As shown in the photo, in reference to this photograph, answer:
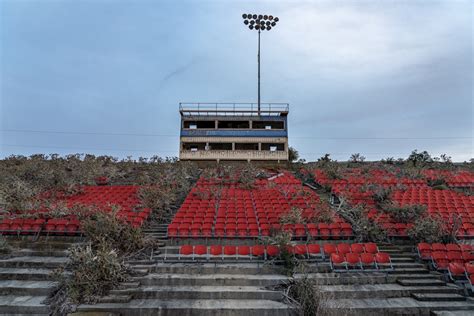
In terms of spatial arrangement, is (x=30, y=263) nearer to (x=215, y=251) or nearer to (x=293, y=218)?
(x=215, y=251)

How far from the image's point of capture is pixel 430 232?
876 cm

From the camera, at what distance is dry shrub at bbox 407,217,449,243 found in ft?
28.6

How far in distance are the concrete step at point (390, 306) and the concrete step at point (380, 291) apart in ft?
0.61

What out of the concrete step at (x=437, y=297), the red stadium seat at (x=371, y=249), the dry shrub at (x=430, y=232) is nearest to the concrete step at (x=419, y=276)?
the concrete step at (x=437, y=297)

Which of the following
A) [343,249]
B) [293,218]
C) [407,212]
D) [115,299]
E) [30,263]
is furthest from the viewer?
[407,212]

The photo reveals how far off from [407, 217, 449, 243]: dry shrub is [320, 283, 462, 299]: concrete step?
7.67 ft

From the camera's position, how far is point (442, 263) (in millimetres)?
7262

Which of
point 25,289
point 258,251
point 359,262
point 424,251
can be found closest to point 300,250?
point 258,251

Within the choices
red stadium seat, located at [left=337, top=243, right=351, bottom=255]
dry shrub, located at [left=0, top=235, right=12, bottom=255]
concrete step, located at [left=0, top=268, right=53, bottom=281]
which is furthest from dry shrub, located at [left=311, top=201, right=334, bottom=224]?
dry shrub, located at [left=0, top=235, right=12, bottom=255]

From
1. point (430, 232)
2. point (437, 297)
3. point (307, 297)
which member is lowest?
point (437, 297)

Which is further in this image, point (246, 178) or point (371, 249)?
point (246, 178)

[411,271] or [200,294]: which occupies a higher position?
[411,271]

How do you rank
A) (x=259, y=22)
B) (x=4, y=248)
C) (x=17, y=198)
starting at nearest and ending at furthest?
1. (x=4, y=248)
2. (x=17, y=198)
3. (x=259, y=22)

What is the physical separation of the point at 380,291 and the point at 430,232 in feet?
12.7
